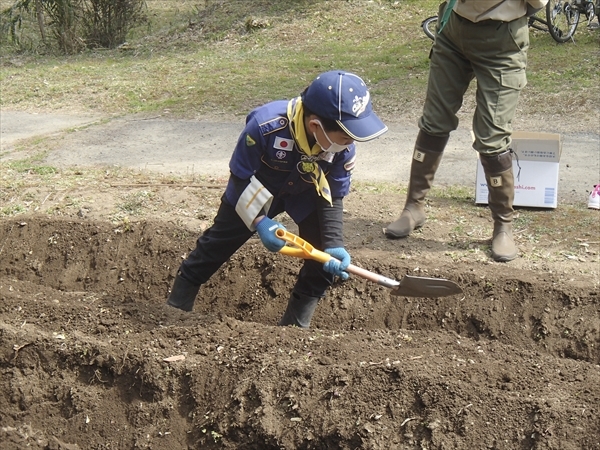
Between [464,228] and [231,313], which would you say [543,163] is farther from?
[231,313]

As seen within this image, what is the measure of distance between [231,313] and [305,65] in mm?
6238

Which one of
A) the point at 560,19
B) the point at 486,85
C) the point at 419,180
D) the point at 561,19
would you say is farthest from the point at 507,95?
the point at 561,19

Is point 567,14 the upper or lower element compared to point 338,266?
lower

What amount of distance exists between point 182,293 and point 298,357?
3.21ft

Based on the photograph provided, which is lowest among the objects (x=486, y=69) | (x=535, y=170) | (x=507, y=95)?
(x=535, y=170)

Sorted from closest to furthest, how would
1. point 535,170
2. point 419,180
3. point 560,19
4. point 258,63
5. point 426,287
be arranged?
1. point 426,287
2. point 419,180
3. point 535,170
4. point 258,63
5. point 560,19

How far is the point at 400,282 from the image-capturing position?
413cm

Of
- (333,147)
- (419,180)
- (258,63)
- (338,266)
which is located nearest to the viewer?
(333,147)

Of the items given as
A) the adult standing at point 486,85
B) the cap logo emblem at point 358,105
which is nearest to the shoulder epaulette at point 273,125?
the cap logo emblem at point 358,105

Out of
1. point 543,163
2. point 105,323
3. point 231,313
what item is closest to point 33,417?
point 105,323

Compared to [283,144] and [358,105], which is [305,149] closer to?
[283,144]

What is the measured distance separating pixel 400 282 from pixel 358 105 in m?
1.06

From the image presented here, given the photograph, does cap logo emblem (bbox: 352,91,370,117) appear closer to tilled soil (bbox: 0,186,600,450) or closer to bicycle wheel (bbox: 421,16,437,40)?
tilled soil (bbox: 0,186,600,450)

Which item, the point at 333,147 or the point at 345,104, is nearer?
the point at 345,104
